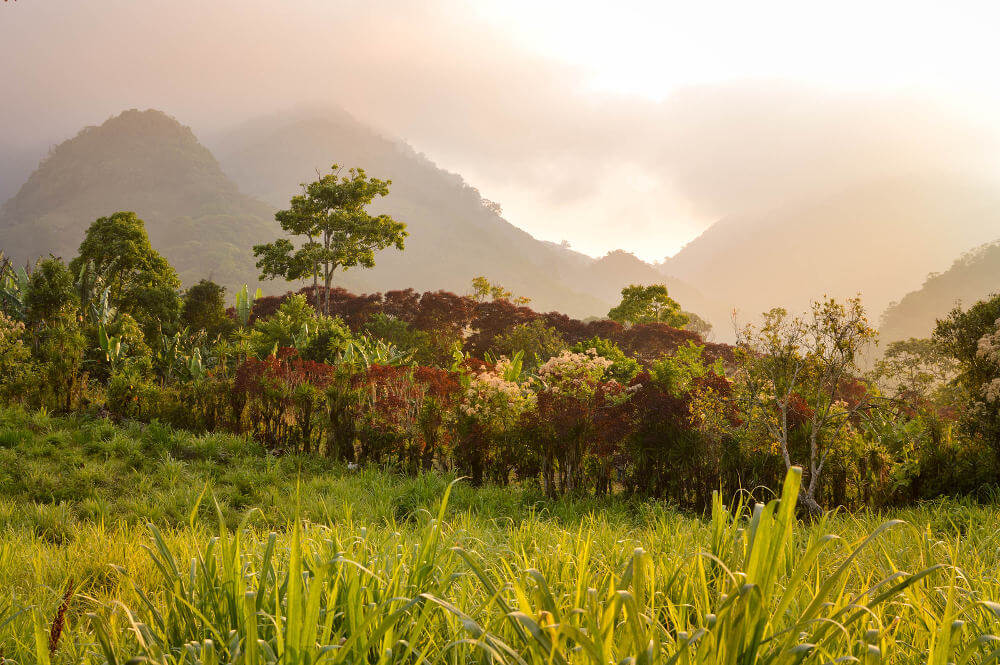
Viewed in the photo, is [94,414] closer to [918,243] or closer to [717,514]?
[717,514]

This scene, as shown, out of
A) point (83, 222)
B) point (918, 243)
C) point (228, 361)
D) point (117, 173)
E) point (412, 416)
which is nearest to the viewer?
point (412, 416)

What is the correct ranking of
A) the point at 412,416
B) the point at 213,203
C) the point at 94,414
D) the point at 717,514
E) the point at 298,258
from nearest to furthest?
1. the point at 717,514
2. the point at 412,416
3. the point at 94,414
4. the point at 298,258
5. the point at 213,203

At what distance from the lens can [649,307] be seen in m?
25.6

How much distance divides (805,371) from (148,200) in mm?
168918

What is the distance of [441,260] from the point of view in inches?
5871

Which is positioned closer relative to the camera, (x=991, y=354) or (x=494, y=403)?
(x=991, y=354)

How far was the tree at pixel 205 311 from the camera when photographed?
19.4 meters

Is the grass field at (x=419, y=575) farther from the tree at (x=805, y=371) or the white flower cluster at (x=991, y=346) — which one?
the white flower cluster at (x=991, y=346)

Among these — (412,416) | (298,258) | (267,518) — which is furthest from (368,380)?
(298,258)

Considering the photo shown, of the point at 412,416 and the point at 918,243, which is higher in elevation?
the point at 918,243

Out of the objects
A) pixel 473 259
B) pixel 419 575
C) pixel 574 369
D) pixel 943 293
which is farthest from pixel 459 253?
pixel 419 575

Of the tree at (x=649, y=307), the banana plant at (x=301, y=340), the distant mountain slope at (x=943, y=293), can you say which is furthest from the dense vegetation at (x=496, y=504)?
the distant mountain slope at (x=943, y=293)

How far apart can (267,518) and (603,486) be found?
13.0ft

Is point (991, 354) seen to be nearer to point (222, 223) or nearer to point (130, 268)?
point (130, 268)
